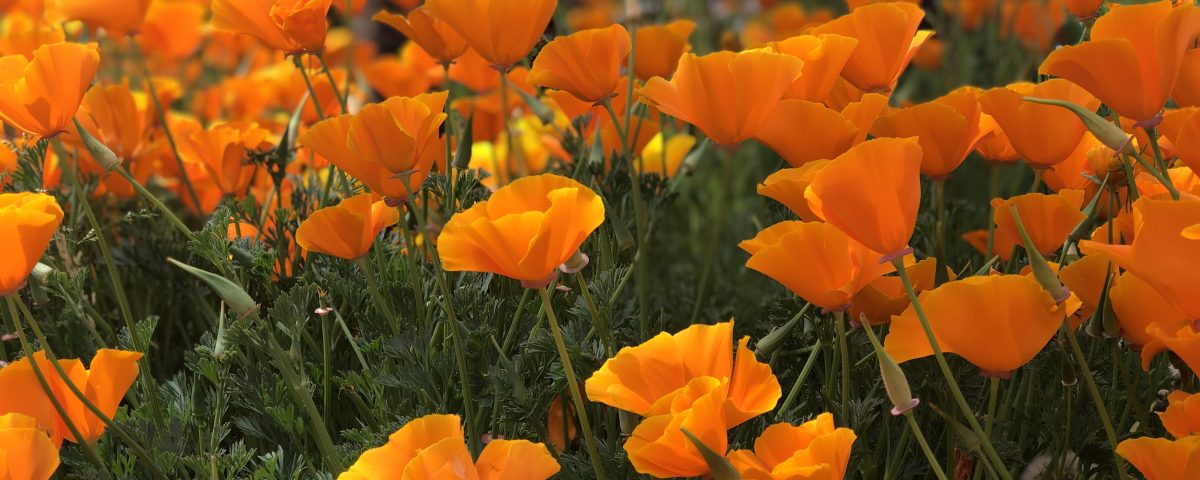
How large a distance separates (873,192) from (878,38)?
1.13 ft

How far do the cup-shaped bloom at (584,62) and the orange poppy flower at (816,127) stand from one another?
0.19 metres

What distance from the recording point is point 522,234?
3.15 feet

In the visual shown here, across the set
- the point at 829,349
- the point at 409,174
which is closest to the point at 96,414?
the point at 409,174

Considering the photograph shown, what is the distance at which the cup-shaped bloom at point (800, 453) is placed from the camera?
871mm

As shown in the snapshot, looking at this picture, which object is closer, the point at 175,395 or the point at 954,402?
the point at 954,402

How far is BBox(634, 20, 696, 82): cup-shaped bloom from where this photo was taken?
1498 mm

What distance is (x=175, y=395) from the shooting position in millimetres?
1263

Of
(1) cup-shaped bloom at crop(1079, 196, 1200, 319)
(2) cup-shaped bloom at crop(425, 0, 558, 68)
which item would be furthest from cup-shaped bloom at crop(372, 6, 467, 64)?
(1) cup-shaped bloom at crop(1079, 196, 1200, 319)

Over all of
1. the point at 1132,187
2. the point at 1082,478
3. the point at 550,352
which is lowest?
the point at 1082,478

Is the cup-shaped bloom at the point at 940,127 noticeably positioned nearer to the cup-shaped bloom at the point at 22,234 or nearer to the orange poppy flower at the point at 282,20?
the orange poppy flower at the point at 282,20

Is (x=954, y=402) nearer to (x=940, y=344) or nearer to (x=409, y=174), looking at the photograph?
(x=940, y=344)

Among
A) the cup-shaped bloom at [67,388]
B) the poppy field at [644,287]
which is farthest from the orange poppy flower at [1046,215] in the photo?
the cup-shaped bloom at [67,388]

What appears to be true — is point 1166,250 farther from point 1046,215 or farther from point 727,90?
point 727,90

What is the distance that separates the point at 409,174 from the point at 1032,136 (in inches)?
23.5
